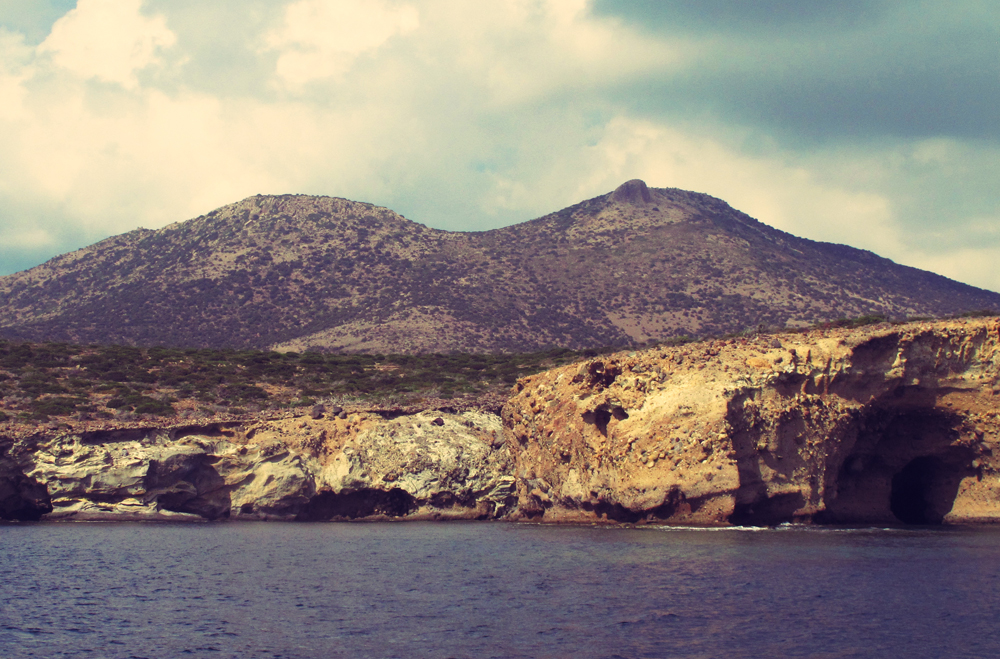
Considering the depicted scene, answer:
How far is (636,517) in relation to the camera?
3619 centimetres

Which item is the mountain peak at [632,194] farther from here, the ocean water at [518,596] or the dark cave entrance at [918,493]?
the ocean water at [518,596]

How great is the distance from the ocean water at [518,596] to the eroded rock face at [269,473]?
8972 mm

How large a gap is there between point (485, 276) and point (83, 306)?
50.5 m

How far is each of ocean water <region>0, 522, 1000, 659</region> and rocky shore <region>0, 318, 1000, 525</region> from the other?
2975 mm

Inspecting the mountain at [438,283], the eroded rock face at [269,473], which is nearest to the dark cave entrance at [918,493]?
the eroded rock face at [269,473]

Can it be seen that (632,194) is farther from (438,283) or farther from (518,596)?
(518,596)

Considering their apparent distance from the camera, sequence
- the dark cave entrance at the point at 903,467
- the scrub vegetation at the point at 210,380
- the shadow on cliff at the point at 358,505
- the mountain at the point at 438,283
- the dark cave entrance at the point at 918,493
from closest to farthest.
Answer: the dark cave entrance at the point at 903,467
the dark cave entrance at the point at 918,493
the shadow on cliff at the point at 358,505
the scrub vegetation at the point at 210,380
the mountain at the point at 438,283

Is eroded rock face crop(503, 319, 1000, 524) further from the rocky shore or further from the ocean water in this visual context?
the ocean water

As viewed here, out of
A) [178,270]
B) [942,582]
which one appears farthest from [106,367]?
[178,270]

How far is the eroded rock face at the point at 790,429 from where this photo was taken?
1347 inches

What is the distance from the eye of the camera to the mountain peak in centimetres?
14788

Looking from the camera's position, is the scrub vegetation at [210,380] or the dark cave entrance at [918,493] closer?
the dark cave entrance at [918,493]

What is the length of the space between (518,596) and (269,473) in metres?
25.8

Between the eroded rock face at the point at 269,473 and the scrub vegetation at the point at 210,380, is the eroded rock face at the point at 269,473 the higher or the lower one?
the lower one
